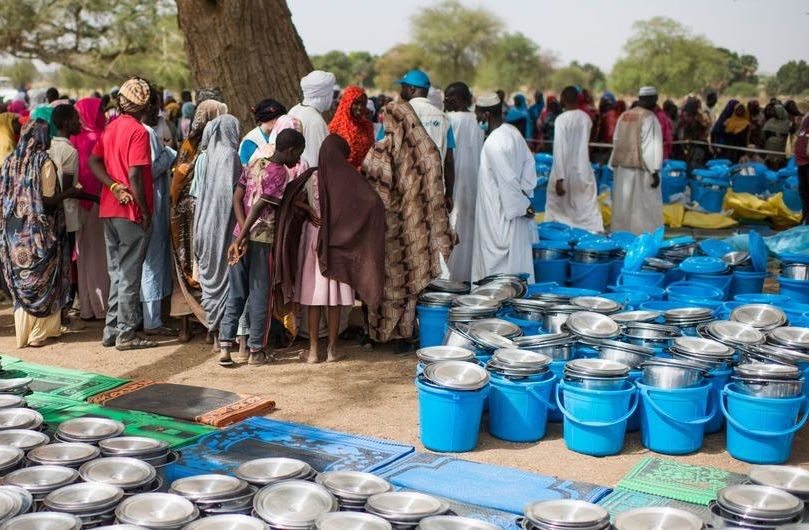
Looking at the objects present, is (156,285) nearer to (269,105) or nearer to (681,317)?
(269,105)

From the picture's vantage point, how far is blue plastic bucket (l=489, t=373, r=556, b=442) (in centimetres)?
520

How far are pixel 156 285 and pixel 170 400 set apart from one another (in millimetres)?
1560

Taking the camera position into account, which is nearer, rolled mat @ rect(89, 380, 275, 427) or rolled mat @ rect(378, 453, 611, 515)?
rolled mat @ rect(378, 453, 611, 515)

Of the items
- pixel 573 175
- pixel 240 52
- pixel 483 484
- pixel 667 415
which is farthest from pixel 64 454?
pixel 573 175

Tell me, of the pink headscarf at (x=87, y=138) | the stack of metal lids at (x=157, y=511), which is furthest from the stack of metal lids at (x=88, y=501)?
the pink headscarf at (x=87, y=138)

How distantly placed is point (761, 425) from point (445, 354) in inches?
64.7

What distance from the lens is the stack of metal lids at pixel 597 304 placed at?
6.23 metres

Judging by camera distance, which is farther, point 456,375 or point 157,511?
point 456,375

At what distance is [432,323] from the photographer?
6656mm

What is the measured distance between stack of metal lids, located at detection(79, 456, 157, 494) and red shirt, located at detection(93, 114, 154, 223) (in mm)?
2892

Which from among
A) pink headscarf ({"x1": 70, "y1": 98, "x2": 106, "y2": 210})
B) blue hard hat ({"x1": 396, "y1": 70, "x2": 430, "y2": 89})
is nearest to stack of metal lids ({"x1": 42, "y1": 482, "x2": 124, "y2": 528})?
pink headscarf ({"x1": 70, "y1": 98, "x2": 106, "y2": 210})

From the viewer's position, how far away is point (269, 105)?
6.76 metres

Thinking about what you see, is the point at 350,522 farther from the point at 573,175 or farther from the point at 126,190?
the point at 573,175

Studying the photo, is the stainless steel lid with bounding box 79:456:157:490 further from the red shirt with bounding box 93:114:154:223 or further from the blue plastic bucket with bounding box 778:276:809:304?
the blue plastic bucket with bounding box 778:276:809:304
